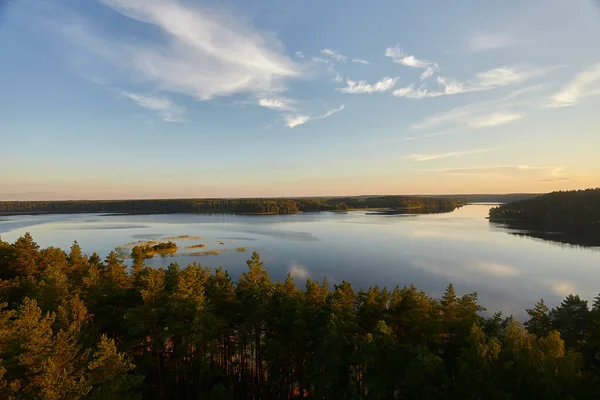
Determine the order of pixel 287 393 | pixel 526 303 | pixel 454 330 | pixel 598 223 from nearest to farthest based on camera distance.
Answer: pixel 454 330 → pixel 287 393 → pixel 526 303 → pixel 598 223

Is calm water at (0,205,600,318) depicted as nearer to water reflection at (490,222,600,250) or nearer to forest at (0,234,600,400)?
water reflection at (490,222,600,250)

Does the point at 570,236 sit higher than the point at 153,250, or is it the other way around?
A: the point at 570,236

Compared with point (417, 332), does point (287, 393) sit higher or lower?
lower

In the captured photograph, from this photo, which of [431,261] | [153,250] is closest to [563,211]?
[431,261]

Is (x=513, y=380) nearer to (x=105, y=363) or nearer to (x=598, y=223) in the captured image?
(x=105, y=363)

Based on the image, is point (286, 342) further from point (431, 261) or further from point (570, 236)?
point (570, 236)

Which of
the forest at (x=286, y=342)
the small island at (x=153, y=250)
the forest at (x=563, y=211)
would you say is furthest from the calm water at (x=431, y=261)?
the forest at (x=563, y=211)


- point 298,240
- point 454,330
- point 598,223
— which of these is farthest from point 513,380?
point 598,223
